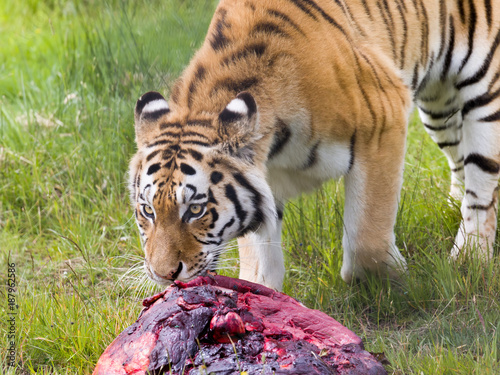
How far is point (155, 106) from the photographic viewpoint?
3.20 metres

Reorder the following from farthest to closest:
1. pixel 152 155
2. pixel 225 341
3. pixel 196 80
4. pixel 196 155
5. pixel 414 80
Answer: pixel 414 80 → pixel 196 80 → pixel 152 155 → pixel 196 155 → pixel 225 341

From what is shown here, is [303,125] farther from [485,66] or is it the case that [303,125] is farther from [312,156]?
A: [485,66]

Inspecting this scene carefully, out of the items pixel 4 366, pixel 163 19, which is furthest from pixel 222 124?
pixel 163 19

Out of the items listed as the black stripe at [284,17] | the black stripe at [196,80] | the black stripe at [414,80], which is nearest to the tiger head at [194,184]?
the black stripe at [196,80]

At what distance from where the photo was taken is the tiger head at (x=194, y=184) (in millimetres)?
2846

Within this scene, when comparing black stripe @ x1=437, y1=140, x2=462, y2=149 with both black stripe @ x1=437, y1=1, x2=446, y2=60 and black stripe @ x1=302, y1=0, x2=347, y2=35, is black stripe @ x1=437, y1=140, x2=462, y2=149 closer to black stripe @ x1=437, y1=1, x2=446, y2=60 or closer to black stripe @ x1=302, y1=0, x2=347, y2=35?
black stripe @ x1=437, y1=1, x2=446, y2=60

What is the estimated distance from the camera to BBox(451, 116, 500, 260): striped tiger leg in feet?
13.8

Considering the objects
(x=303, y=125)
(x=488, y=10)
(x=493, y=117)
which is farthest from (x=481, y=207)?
(x=303, y=125)

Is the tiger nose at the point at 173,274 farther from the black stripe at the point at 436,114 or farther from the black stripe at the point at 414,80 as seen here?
the black stripe at the point at 436,114

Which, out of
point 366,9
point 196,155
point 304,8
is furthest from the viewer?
point 366,9

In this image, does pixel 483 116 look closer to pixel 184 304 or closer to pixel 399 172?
pixel 399 172

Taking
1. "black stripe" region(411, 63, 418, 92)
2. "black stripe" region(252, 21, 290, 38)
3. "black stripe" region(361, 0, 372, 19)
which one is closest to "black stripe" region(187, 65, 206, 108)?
"black stripe" region(252, 21, 290, 38)

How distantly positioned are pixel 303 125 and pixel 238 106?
0.52 metres

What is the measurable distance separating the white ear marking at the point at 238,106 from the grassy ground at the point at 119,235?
105cm
